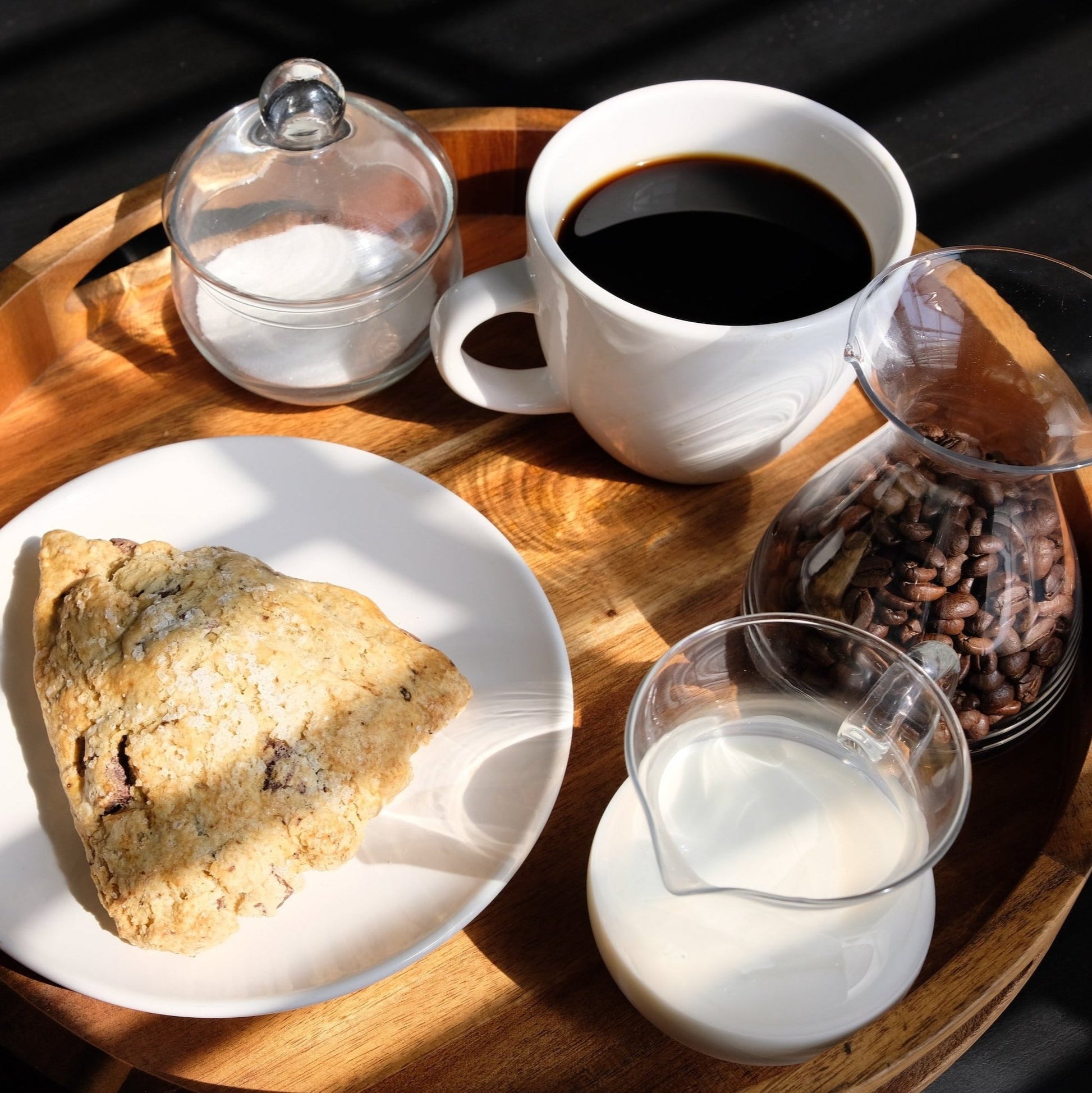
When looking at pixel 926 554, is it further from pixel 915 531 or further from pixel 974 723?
pixel 974 723

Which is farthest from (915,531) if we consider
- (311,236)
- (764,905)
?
(311,236)

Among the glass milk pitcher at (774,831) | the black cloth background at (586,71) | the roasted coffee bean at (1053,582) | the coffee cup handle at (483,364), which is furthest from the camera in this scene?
the black cloth background at (586,71)

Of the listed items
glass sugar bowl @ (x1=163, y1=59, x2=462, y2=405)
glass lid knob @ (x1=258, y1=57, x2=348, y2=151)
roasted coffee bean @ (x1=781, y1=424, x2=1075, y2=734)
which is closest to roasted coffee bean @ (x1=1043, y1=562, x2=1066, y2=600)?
roasted coffee bean @ (x1=781, y1=424, x2=1075, y2=734)

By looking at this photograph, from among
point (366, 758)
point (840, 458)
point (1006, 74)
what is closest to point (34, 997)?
point (366, 758)

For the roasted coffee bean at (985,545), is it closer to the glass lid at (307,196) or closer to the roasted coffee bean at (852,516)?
the roasted coffee bean at (852,516)

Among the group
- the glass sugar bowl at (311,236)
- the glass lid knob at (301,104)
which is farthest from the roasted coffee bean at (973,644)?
the glass lid knob at (301,104)

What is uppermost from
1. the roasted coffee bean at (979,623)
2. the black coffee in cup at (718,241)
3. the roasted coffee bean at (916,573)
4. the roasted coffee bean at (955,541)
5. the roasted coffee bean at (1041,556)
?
the black coffee in cup at (718,241)
